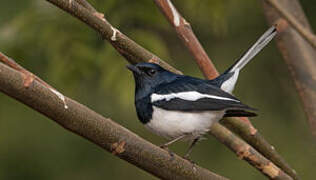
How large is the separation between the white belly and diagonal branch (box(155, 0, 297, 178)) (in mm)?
140

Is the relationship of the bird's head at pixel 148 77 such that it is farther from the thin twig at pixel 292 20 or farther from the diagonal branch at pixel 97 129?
the diagonal branch at pixel 97 129

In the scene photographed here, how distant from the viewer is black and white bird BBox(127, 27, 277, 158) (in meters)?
3.70

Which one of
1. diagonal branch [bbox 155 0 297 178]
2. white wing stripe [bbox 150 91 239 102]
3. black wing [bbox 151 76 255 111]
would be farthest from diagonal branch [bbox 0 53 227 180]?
white wing stripe [bbox 150 91 239 102]

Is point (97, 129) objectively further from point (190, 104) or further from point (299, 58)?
point (299, 58)

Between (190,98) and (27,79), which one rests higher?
(27,79)

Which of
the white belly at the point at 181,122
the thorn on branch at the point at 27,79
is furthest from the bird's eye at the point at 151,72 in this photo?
the thorn on branch at the point at 27,79

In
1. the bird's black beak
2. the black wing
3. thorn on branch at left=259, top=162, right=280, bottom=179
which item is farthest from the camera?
the bird's black beak

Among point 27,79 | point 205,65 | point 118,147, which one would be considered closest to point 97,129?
point 118,147

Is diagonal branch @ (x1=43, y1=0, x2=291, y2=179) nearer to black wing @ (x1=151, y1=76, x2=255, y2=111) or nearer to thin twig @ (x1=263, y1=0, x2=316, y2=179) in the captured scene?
black wing @ (x1=151, y1=76, x2=255, y2=111)

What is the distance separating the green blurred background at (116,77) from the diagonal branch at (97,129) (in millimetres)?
1376

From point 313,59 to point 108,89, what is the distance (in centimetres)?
131

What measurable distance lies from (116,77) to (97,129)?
5.30 ft

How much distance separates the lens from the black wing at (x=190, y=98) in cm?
364

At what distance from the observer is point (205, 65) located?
3594 millimetres
